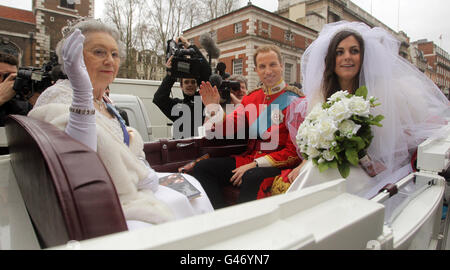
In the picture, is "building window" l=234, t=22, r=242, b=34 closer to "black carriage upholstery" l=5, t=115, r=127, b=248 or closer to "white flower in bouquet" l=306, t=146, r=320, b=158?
"white flower in bouquet" l=306, t=146, r=320, b=158

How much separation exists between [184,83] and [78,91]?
2290 millimetres

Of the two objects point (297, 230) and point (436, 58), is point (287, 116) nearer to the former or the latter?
point (297, 230)

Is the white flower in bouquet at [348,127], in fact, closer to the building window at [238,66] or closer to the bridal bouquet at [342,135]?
the bridal bouquet at [342,135]

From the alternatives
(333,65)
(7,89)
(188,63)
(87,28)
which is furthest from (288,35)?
(87,28)

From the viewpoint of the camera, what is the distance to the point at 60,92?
132 cm

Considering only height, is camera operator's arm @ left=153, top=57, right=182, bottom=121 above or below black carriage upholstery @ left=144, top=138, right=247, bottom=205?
above

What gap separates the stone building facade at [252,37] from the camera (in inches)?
992

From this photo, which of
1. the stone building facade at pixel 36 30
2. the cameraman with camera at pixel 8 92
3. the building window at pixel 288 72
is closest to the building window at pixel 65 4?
the stone building facade at pixel 36 30

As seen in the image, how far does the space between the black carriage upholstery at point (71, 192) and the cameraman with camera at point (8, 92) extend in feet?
6.52

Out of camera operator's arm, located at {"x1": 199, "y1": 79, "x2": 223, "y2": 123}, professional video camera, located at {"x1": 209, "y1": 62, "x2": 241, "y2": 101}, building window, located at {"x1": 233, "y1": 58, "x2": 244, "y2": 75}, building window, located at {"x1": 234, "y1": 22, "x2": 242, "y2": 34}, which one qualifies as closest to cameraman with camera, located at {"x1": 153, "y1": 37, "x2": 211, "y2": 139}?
professional video camera, located at {"x1": 209, "y1": 62, "x2": 241, "y2": 101}

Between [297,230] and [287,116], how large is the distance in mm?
1837

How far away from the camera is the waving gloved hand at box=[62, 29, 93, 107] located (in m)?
1.10

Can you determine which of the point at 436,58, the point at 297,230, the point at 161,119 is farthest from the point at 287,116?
the point at 436,58

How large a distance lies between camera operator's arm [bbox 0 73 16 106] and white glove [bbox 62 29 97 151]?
1813 millimetres
